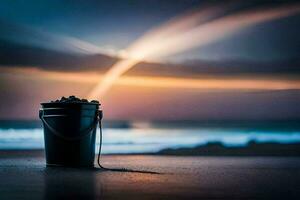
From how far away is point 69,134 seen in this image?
4566 mm

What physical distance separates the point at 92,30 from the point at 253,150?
2.65 m

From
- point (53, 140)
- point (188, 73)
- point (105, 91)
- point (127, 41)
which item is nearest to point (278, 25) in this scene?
point (188, 73)

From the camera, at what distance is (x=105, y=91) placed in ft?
21.6

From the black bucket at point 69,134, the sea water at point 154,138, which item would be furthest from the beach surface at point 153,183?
the sea water at point 154,138

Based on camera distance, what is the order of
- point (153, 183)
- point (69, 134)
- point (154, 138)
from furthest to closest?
point (154, 138), point (69, 134), point (153, 183)

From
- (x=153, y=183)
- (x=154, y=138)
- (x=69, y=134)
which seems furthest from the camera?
(x=154, y=138)

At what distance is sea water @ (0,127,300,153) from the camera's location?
21.5 ft

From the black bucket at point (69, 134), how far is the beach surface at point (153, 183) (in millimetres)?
200

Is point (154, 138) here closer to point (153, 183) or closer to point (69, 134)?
point (69, 134)

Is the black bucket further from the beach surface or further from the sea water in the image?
the sea water

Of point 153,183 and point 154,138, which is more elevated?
point 154,138

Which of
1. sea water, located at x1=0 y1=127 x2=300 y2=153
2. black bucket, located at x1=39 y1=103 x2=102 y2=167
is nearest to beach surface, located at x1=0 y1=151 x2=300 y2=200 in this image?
black bucket, located at x1=39 y1=103 x2=102 y2=167

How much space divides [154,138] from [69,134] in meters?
2.33

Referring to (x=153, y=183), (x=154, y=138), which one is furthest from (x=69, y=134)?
(x=154, y=138)
